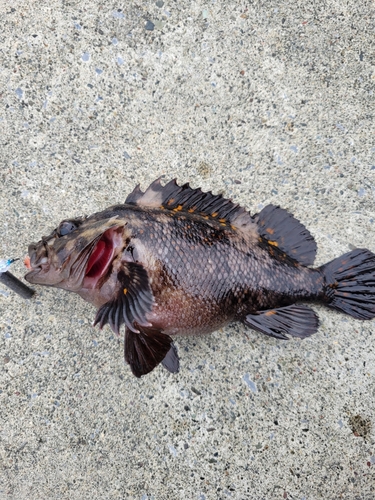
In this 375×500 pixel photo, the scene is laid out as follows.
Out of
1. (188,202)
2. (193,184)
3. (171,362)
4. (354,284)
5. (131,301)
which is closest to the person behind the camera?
(131,301)

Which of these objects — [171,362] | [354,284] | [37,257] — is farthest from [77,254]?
[354,284]

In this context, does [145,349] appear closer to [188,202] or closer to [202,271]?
[202,271]

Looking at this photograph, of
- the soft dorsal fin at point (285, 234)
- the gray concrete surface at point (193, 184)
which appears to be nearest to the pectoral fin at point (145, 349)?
the gray concrete surface at point (193, 184)

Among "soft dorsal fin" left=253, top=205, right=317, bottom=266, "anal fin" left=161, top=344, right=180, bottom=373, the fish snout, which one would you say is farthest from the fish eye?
"soft dorsal fin" left=253, top=205, right=317, bottom=266

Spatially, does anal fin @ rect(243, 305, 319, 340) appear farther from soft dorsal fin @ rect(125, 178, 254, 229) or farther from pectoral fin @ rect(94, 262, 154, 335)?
pectoral fin @ rect(94, 262, 154, 335)

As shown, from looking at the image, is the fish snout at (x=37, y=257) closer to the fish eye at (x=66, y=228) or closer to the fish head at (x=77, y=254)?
the fish head at (x=77, y=254)
